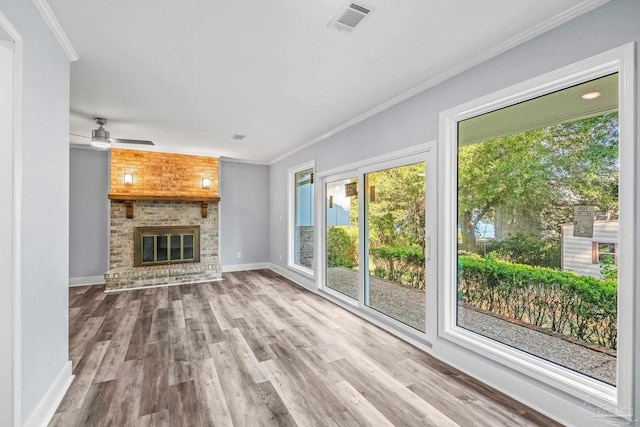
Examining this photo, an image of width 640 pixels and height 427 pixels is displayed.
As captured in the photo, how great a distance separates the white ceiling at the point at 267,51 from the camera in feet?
5.98

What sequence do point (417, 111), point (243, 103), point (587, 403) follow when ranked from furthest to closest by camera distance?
point (243, 103) → point (417, 111) → point (587, 403)

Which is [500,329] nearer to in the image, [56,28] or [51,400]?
[51,400]

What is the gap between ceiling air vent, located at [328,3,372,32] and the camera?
1.80 meters

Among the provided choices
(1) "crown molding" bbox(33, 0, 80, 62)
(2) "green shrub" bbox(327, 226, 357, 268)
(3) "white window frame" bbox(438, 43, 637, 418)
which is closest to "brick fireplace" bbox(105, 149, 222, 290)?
(2) "green shrub" bbox(327, 226, 357, 268)

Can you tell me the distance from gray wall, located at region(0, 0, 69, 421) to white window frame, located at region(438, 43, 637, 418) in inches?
116

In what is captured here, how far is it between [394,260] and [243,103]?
2.56m

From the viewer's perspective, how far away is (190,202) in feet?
20.0

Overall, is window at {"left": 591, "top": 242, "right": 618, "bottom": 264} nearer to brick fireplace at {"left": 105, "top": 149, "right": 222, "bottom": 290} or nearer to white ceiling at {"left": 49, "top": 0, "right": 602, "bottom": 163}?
white ceiling at {"left": 49, "top": 0, "right": 602, "bottom": 163}

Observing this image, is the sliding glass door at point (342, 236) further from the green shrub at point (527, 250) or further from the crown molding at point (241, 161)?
the crown molding at point (241, 161)

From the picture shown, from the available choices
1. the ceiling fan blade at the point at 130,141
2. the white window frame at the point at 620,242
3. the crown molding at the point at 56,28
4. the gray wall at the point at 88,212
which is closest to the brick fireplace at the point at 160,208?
the gray wall at the point at 88,212

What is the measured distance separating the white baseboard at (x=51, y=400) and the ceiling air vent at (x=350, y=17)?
3.02 metres

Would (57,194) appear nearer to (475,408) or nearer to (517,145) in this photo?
(475,408)

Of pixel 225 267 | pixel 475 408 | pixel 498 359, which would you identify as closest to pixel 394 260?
pixel 498 359

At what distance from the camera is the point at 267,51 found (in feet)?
7.55
